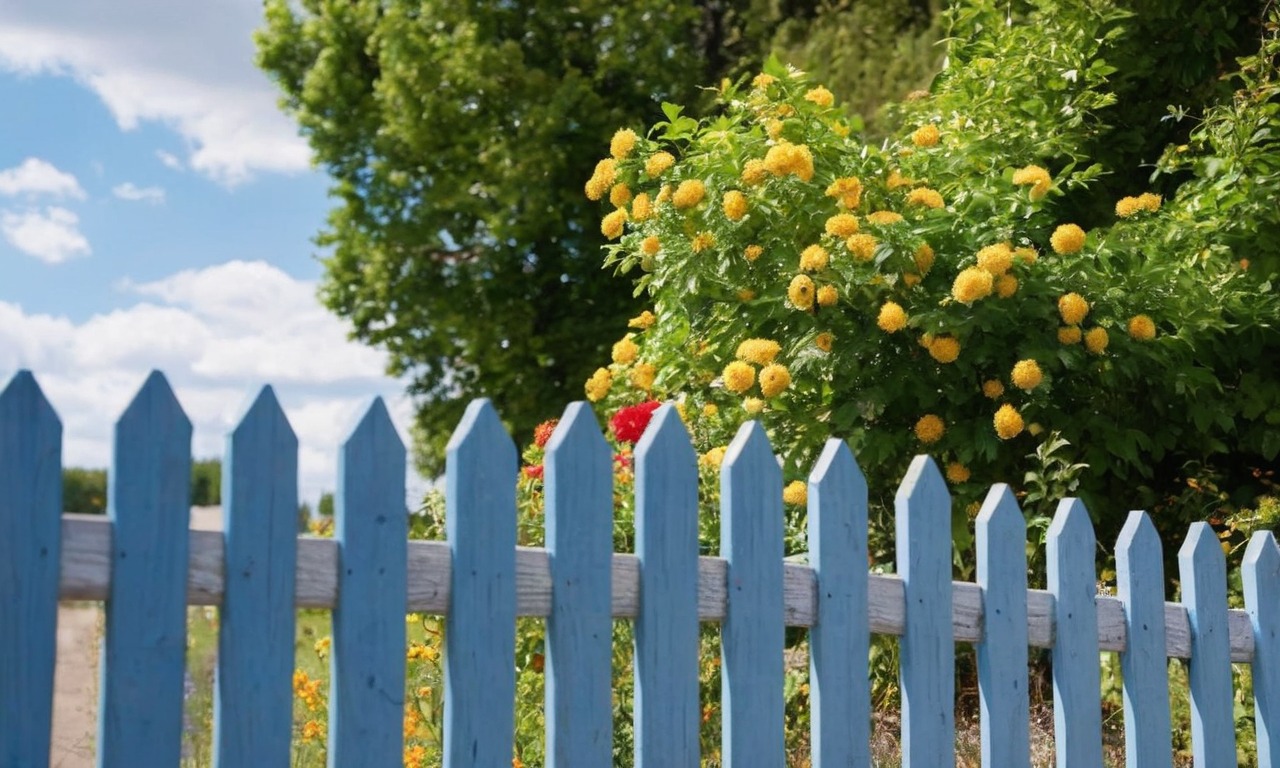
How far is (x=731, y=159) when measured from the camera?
178 inches

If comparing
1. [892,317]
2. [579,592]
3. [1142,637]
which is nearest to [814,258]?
[892,317]

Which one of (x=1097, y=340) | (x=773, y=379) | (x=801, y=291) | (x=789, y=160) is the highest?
(x=789, y=160)

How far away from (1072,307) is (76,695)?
19.2ft

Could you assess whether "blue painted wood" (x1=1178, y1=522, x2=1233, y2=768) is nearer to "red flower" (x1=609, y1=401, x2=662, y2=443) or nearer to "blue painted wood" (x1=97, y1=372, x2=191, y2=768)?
"red flower" (x1=609, y1=401, x2=662, y2=443)

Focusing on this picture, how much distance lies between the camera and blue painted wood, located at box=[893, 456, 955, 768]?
107 inches

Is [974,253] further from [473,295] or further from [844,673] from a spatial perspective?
[473,295]

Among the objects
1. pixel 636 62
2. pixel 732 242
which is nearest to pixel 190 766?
pixel 732 242

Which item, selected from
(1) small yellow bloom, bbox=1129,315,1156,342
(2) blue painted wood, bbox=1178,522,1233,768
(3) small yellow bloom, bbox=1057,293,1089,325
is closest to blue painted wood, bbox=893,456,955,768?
(2) blue painted wood, bbox=1178,522,1233,768

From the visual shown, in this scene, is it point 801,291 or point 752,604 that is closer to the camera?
point 752,604

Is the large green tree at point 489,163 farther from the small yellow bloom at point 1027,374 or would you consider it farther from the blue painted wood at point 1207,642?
the blue painted wood at point 1207,642

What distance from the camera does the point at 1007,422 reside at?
14.1 ft

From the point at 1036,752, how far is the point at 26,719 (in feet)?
11.0

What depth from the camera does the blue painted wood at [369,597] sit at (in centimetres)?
Result: 200

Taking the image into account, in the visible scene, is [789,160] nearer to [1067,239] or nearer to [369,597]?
[1067,239]
